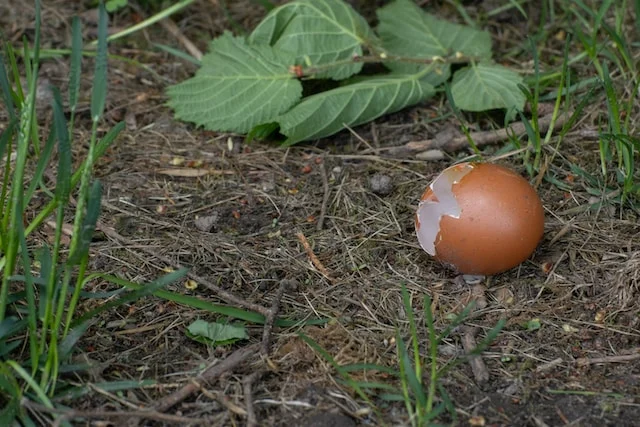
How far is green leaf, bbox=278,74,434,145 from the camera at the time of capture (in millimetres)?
3041

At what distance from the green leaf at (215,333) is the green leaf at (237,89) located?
100 cm

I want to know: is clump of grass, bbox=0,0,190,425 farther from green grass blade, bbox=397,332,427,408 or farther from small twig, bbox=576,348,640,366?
small twig, bbox=576,348,640,366

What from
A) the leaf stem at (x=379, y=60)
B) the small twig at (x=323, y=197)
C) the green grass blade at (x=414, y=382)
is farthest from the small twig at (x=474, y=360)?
the leaf stem at (x=379, y=60)

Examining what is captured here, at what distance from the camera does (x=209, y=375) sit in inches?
82.6

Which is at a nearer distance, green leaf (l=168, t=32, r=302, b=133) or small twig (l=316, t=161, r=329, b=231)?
small twig (l=316, t=161, r=329, b=231)

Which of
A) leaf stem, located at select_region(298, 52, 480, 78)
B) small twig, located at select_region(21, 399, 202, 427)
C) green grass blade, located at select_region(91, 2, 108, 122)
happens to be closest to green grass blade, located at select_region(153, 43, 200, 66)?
leaf stem, located at select_region(298, 52, 480, 78)

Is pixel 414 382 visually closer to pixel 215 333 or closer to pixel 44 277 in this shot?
pixel 215 333

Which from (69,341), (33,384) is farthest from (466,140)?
(33,384)

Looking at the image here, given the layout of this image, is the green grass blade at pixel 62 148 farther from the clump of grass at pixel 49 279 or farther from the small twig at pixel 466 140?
the small twig at pixel 466 140

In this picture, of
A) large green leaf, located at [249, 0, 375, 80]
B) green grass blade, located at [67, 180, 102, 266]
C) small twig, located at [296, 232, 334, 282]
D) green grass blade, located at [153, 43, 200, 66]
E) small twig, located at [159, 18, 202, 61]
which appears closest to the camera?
green grass blade, located at [67, 180, 102, 266]

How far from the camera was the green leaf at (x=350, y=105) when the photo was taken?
3.04m

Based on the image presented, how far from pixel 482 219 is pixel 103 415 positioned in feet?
3.50

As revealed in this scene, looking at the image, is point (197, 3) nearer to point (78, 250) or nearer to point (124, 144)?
point (124, 144)

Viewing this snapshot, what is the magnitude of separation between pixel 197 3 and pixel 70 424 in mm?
2326
